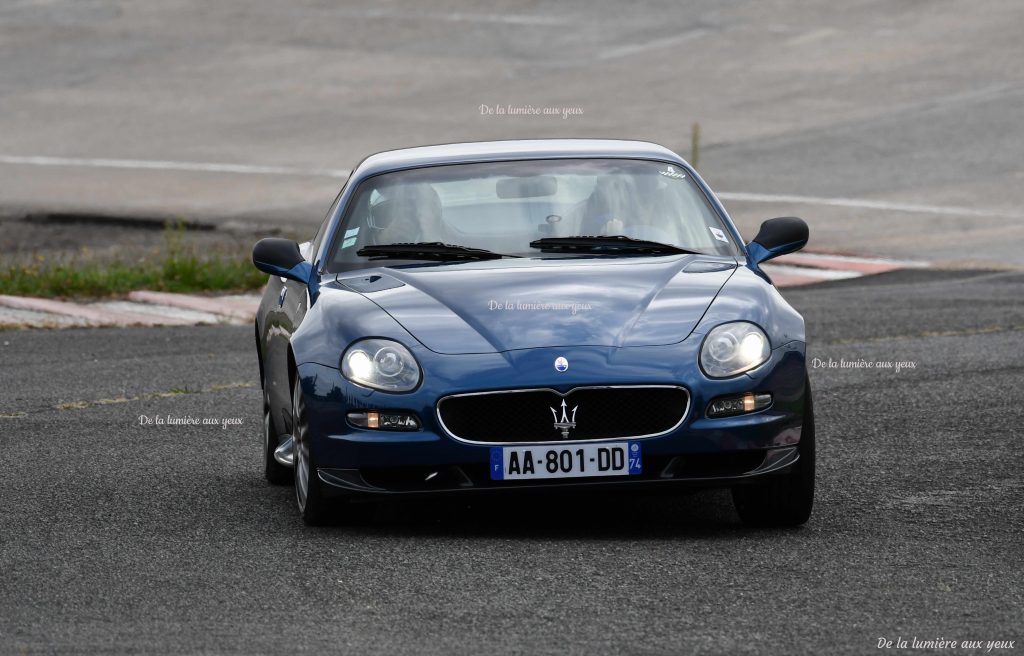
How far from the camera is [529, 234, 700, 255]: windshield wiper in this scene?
7.95 m

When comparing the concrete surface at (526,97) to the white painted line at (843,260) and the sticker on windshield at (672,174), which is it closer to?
the white painted line at (843,260)

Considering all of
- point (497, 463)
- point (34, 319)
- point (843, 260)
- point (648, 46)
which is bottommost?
point (648, 46)

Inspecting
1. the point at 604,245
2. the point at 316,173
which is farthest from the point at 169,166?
the point at 604,245

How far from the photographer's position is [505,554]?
661 centimetres

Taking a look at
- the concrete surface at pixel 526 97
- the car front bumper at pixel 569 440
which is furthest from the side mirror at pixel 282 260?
the concrete surface at pixel 526 97

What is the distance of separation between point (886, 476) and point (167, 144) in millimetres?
22337

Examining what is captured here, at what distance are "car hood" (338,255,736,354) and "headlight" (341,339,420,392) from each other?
0.32ft

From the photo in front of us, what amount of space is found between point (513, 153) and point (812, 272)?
10338 millimetres

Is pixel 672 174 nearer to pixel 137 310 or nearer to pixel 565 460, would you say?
pixel 565 460

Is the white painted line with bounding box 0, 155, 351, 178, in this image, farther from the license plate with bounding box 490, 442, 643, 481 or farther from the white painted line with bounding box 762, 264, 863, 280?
the license plate with bounding box 490, 442, 643, 481

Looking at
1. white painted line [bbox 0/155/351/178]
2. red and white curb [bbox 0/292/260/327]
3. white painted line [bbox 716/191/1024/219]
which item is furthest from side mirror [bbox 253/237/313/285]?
white painted line [bbox 0/155/351/178]

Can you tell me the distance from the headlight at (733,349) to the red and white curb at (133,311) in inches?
346

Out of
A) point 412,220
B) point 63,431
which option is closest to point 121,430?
point 63,431

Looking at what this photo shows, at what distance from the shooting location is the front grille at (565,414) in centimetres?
682
